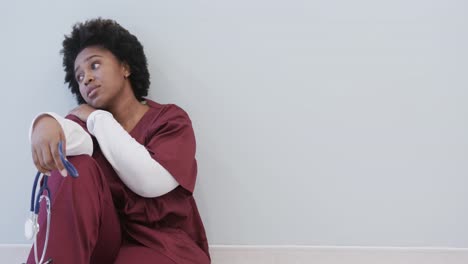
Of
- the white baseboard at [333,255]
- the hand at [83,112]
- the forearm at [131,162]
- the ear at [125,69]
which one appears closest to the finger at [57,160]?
the forearm at [131,162]

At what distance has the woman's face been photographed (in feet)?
3.06

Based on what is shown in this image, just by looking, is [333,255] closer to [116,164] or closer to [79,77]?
[116,164]

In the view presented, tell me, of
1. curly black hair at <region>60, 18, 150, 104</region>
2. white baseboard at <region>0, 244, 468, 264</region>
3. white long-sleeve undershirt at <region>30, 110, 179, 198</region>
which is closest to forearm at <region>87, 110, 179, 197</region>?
white long-sleeve undershirt at <region>30, 110, 179, 198</region>

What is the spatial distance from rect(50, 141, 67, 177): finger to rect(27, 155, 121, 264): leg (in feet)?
0.10

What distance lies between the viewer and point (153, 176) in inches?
31.4

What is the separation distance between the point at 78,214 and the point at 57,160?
0.33 ft

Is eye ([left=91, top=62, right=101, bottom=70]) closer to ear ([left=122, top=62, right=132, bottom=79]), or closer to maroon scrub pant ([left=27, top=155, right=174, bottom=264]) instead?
ear ([left=122, top=62, right=132, bottom=79])

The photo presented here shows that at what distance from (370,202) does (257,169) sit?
0.31m

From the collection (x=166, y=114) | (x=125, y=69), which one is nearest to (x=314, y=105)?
(x=166, y=114)

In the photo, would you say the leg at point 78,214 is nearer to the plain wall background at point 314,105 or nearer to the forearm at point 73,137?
the forearm at point 73,137

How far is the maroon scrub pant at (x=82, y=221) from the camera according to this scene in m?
0.68

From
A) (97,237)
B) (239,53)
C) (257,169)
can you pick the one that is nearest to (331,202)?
(257,169)

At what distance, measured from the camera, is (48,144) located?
690mm

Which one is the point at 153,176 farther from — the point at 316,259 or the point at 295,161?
the point at 316,259
